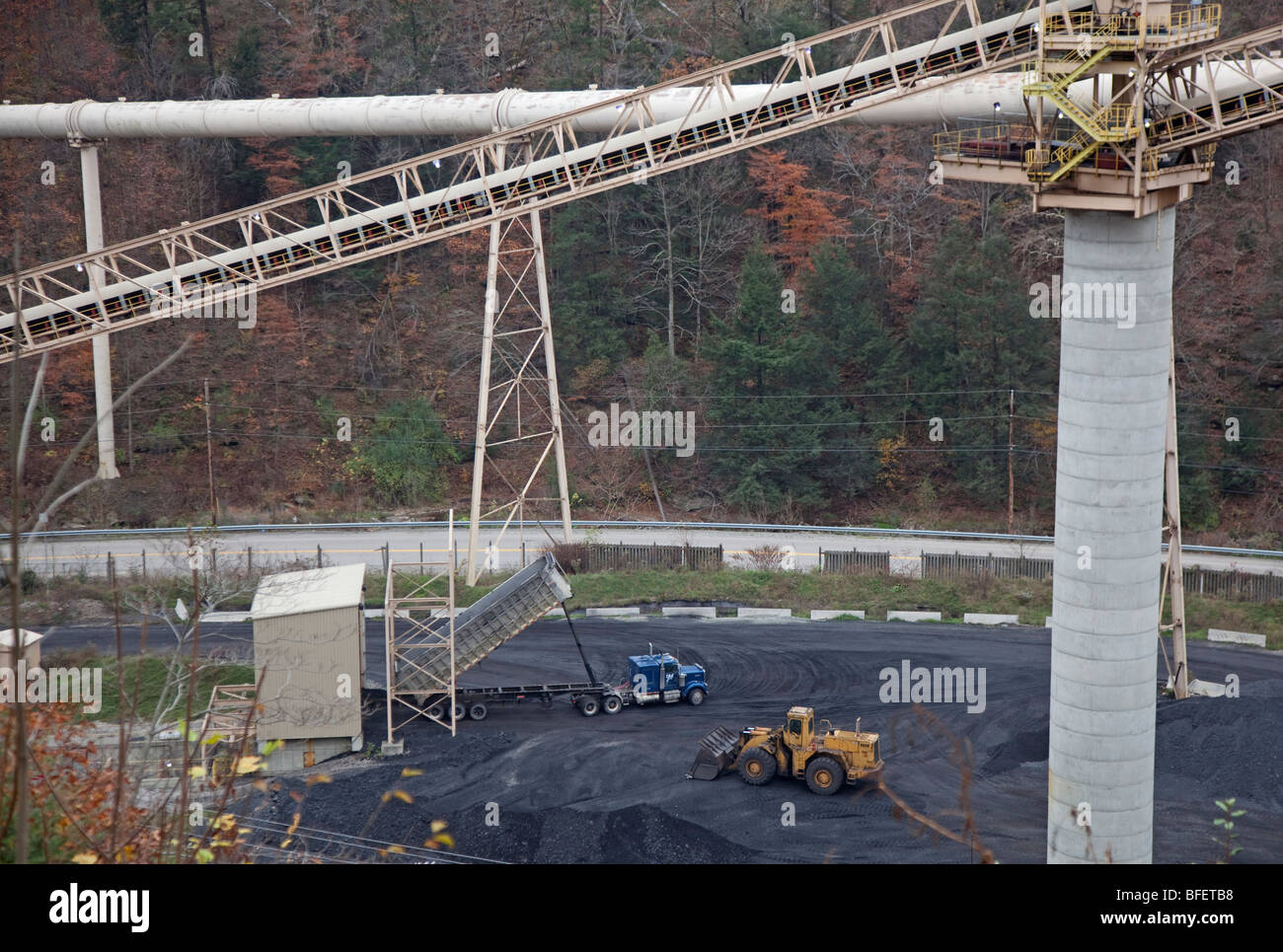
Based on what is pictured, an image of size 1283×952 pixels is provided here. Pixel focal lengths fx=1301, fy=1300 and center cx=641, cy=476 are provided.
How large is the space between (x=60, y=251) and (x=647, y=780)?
36.5 m

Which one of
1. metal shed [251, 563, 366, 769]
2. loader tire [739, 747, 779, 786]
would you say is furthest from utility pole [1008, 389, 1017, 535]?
metal shed [251, 563, 366, 769]

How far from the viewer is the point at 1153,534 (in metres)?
20.2

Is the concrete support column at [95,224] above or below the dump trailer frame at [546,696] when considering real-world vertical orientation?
above

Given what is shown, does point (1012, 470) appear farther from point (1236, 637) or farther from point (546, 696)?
point (546, 696)

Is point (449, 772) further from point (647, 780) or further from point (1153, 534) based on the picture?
point (1153, 534)

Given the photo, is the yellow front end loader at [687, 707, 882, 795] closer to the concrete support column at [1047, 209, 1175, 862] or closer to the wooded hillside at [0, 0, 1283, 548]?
the concrete support column at [1047, 209, 1175, 862]

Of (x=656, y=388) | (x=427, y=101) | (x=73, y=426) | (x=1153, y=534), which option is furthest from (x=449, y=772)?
(x=73, y=426)

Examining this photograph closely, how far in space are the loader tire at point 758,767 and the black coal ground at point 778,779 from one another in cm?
23

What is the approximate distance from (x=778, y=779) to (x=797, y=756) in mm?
756

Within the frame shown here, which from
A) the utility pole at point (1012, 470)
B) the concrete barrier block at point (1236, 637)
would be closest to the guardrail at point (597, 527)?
the utility pole at point (1012, 470)

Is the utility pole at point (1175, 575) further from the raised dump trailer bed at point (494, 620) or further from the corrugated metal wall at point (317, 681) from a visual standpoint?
the corrugated metal wall at point (317, 681)

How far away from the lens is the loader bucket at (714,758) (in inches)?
986

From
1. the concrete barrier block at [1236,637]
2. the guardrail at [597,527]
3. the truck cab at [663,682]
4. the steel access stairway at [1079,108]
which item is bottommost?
the truck cab at [663,682]

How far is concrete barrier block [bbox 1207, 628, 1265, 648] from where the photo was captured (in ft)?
107
